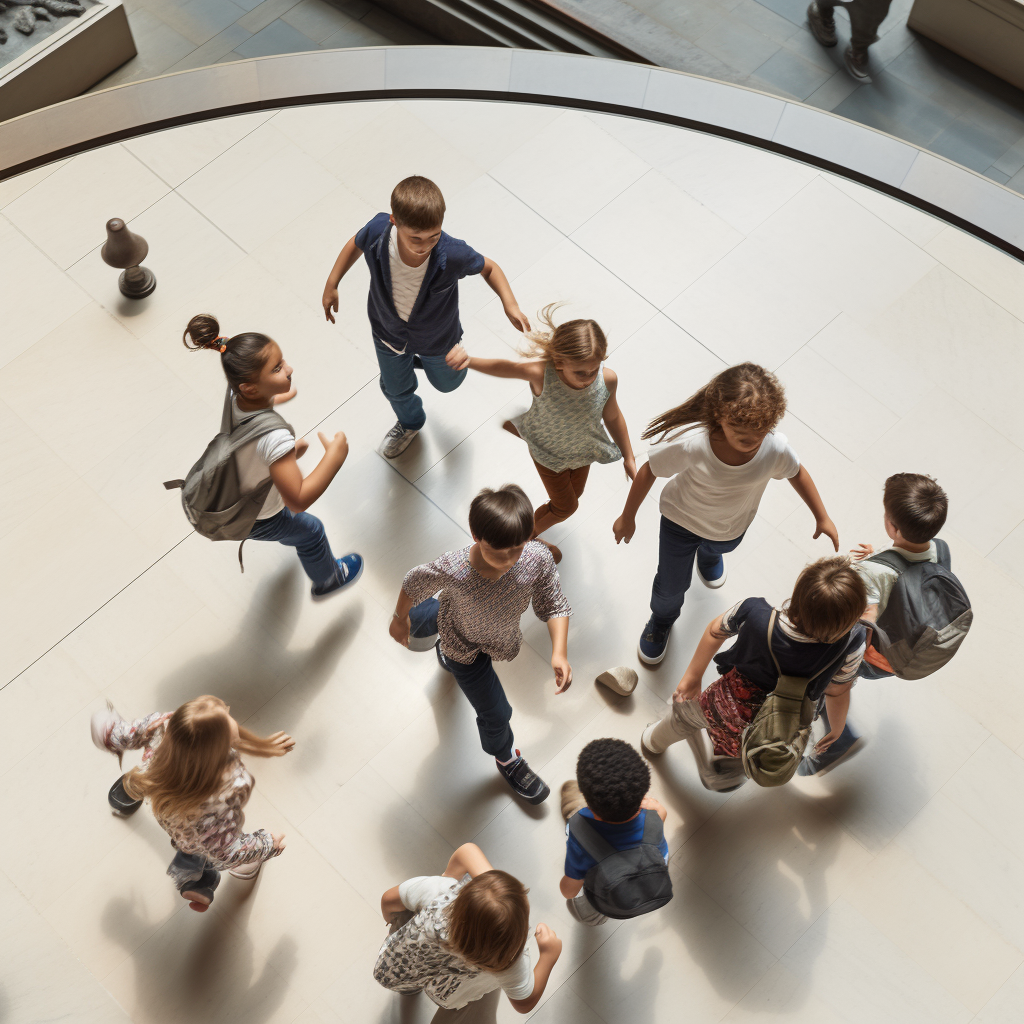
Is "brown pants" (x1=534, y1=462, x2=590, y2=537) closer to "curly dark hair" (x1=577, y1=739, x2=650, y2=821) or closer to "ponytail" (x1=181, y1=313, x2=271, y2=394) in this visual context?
"ponytail" (x1=181, y1=313, x2=271, y2=394)

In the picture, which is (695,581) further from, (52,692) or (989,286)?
(52,692)

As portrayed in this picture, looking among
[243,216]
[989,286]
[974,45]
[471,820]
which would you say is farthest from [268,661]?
[974,45]

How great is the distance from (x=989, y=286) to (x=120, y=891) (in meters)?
5.01

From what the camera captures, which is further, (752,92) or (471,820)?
(752,92)

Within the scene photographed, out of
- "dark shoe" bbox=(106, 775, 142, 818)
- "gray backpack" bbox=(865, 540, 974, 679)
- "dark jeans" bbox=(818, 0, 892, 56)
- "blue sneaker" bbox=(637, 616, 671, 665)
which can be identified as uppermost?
"dark jeans" bbox=(818, 0, 892, 56)

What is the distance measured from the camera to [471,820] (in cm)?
347

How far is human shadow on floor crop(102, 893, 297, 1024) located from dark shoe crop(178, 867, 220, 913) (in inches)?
6.1

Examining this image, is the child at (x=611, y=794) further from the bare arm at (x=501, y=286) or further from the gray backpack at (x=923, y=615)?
the bare arm at (x=501, y=286)

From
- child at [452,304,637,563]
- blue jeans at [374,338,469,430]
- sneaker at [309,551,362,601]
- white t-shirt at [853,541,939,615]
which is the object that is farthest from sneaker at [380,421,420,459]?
white t-shirt at [853,541,939,615]

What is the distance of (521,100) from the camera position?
522cm

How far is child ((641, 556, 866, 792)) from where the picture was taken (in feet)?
8.24

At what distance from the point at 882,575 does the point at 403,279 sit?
206cm

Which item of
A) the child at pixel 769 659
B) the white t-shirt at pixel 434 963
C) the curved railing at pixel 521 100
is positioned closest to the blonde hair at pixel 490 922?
the white t-shirt at pixel 434 963

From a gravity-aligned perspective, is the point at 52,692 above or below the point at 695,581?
below
